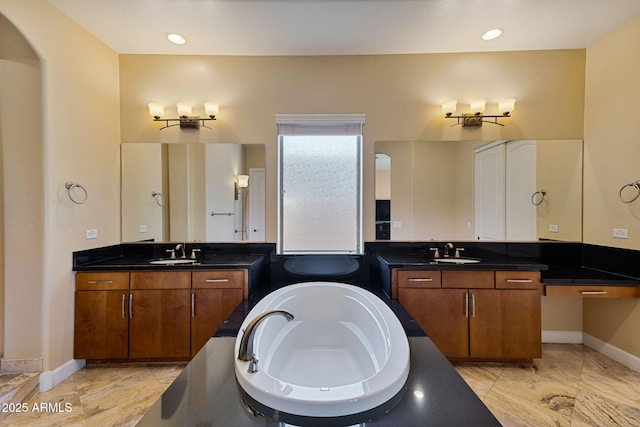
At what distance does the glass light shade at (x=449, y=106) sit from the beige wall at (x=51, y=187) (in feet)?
10.3

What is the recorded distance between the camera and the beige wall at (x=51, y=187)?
2053mm

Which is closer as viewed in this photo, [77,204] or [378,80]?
[77,204]

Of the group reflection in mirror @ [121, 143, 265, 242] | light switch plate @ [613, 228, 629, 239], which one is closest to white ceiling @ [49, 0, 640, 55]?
reflection in mirror @ [121, 143, 265, 242]

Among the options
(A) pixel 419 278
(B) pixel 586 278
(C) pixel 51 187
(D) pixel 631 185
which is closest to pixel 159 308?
(C) pixel 51 187

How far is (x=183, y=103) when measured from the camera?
2.71m

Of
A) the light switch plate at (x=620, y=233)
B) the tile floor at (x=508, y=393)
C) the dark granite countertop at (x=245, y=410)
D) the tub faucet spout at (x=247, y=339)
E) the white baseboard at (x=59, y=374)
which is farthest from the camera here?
the light switch plate at (x=620, y=233)

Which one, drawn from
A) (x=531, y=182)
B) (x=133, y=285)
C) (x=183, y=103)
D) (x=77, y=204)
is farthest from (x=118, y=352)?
(x=531, y=182)

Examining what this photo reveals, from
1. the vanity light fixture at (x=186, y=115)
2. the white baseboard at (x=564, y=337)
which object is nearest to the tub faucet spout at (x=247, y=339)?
the vanity light fixture at (x=186, y=115)

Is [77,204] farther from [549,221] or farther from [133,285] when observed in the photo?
[549,221]

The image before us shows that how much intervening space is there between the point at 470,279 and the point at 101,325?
3010 mm

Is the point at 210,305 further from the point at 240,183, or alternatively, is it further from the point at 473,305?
the point at 473,305

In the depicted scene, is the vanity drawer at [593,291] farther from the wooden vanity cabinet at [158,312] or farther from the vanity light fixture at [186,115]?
the vanity light fixture at [186,115]

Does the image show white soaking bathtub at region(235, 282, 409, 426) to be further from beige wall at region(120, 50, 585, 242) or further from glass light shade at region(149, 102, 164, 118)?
glass light shade at region(149, 102, 164, 118)

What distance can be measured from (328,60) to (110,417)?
3.24 m
